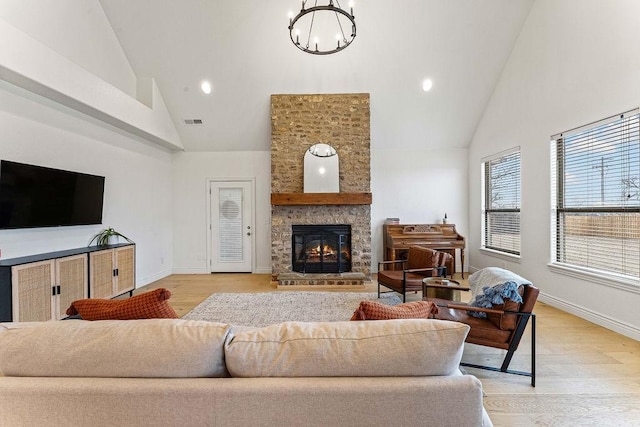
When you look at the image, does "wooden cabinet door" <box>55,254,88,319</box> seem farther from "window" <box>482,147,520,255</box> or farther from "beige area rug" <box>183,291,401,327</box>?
"window" <box>482,147,520,255</box>

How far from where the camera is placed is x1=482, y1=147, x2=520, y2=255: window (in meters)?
5.08

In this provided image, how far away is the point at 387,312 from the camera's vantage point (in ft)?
4.81

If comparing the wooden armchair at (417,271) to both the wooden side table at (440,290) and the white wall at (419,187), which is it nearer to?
the wooden side table at (440,290)

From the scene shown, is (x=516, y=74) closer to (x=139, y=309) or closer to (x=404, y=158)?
(x=404, y=158)

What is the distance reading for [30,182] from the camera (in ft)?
11.1

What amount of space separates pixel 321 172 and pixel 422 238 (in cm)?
225

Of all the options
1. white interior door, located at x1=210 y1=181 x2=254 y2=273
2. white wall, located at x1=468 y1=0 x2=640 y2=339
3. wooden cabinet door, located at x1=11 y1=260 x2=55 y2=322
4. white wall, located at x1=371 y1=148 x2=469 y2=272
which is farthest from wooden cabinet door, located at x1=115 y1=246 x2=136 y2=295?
white wall, located at x1=468 y1=0 x2=640 y2=339

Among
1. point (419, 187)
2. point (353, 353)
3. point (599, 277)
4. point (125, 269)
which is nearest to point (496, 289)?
point (353, 353)

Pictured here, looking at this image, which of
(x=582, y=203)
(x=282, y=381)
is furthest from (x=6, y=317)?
(x=582, y=203)

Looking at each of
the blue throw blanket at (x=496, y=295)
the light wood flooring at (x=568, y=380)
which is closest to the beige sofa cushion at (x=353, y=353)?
the light wood flooring at (x=568, y=380)

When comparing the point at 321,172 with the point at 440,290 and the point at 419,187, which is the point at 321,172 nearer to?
the point at 419,187

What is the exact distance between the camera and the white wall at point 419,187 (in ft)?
21.4

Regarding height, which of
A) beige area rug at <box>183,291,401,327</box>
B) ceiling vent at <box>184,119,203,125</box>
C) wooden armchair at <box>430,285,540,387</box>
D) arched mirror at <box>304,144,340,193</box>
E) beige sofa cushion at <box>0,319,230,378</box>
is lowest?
beige area rug at <box>183,291,401,327</box>

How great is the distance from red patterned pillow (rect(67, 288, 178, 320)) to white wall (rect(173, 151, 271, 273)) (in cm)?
494
